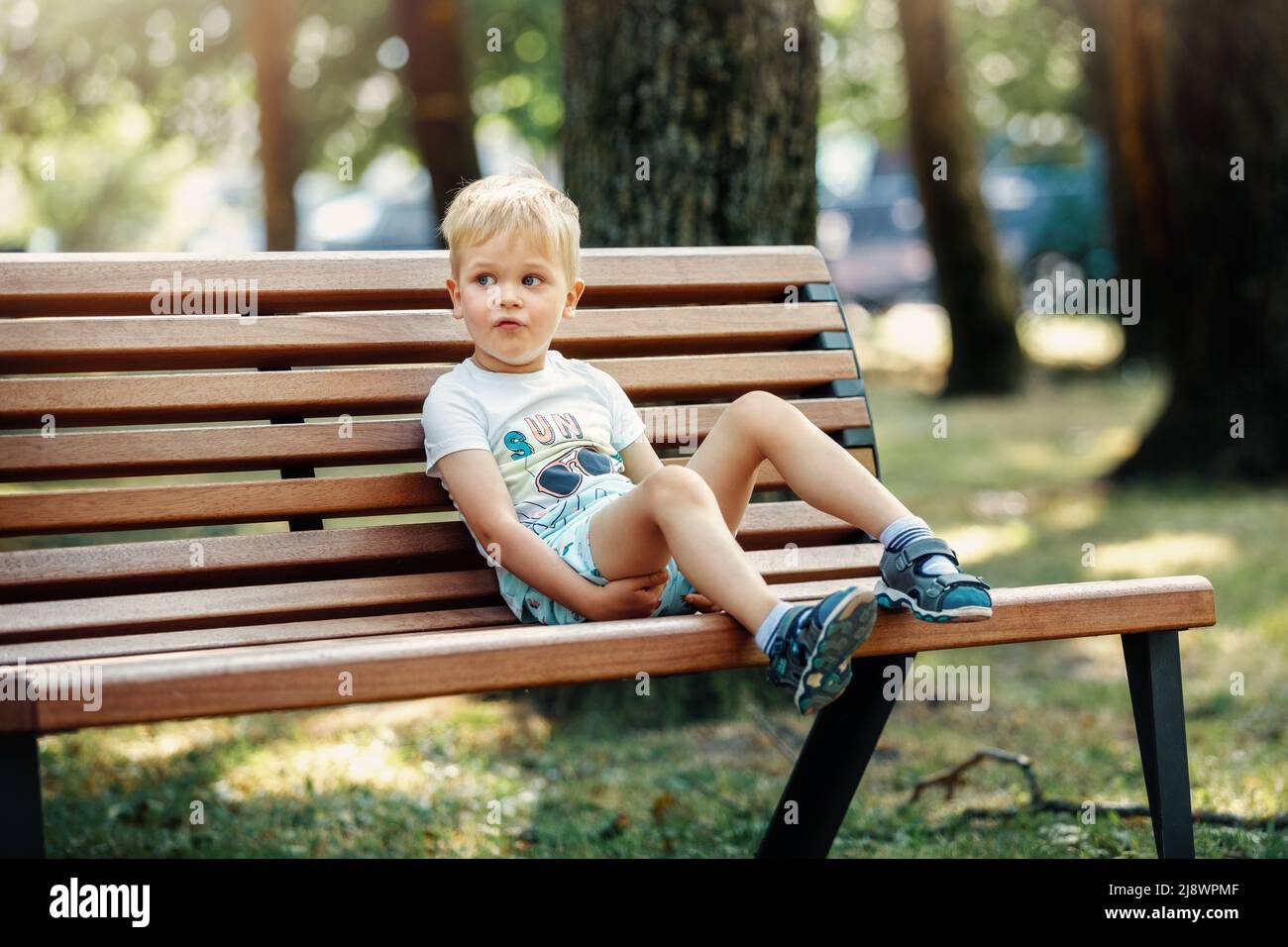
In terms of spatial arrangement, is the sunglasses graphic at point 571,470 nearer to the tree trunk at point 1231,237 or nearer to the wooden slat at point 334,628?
the wooden slat at point 334,628

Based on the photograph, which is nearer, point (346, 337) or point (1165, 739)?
point (1165, 739)

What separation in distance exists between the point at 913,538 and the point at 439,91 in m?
7.86

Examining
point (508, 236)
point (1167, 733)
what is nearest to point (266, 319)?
point (508, 236)

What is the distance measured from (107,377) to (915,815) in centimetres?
215

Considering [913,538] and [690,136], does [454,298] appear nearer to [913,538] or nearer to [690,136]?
[913,538]

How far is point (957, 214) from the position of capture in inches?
503

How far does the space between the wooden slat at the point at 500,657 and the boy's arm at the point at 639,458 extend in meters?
0.74

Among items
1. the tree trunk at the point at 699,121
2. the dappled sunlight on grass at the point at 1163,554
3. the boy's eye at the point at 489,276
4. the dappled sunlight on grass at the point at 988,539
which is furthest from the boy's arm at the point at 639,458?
the dappled sunlight on grass at the point at 988,539

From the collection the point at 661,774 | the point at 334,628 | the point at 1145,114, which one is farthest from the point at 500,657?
the point at 1145,114

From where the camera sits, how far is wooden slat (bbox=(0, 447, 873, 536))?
281cm

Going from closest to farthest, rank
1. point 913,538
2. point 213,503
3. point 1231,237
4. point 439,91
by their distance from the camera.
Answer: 1. point 913,538
2. point 213,503
3. point 1231,237
4. point 439,91

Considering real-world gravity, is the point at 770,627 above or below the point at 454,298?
below

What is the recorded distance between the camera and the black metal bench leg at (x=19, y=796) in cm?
207
